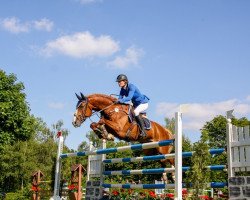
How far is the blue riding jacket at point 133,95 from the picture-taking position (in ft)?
25.3

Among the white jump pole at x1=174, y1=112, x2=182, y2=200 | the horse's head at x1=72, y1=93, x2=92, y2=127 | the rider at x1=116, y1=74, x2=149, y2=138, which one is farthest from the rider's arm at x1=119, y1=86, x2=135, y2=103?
the white jump pole at x1=174, y1=112, x2=182, y2=200

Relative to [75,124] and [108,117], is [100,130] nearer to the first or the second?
[108,117]

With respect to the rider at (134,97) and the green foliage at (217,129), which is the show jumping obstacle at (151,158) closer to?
the rider at (134,97)

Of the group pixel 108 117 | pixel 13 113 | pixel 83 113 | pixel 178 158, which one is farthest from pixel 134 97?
pixel 13 113

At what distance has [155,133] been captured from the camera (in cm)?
809

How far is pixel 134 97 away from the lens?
809 centimetres

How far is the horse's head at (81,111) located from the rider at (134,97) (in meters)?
0.70

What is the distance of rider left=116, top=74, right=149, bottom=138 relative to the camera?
7699 millimetres

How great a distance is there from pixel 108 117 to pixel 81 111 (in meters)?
0.58

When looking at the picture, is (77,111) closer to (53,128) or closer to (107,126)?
(107,126)

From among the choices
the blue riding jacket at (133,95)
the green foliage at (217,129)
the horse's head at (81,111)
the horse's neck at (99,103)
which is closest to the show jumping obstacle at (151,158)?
the horse's head at (81,111)

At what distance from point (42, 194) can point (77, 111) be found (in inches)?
144

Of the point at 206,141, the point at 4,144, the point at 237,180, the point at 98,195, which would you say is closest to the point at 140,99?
the point at 98,195

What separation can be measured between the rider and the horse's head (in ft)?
2.30
